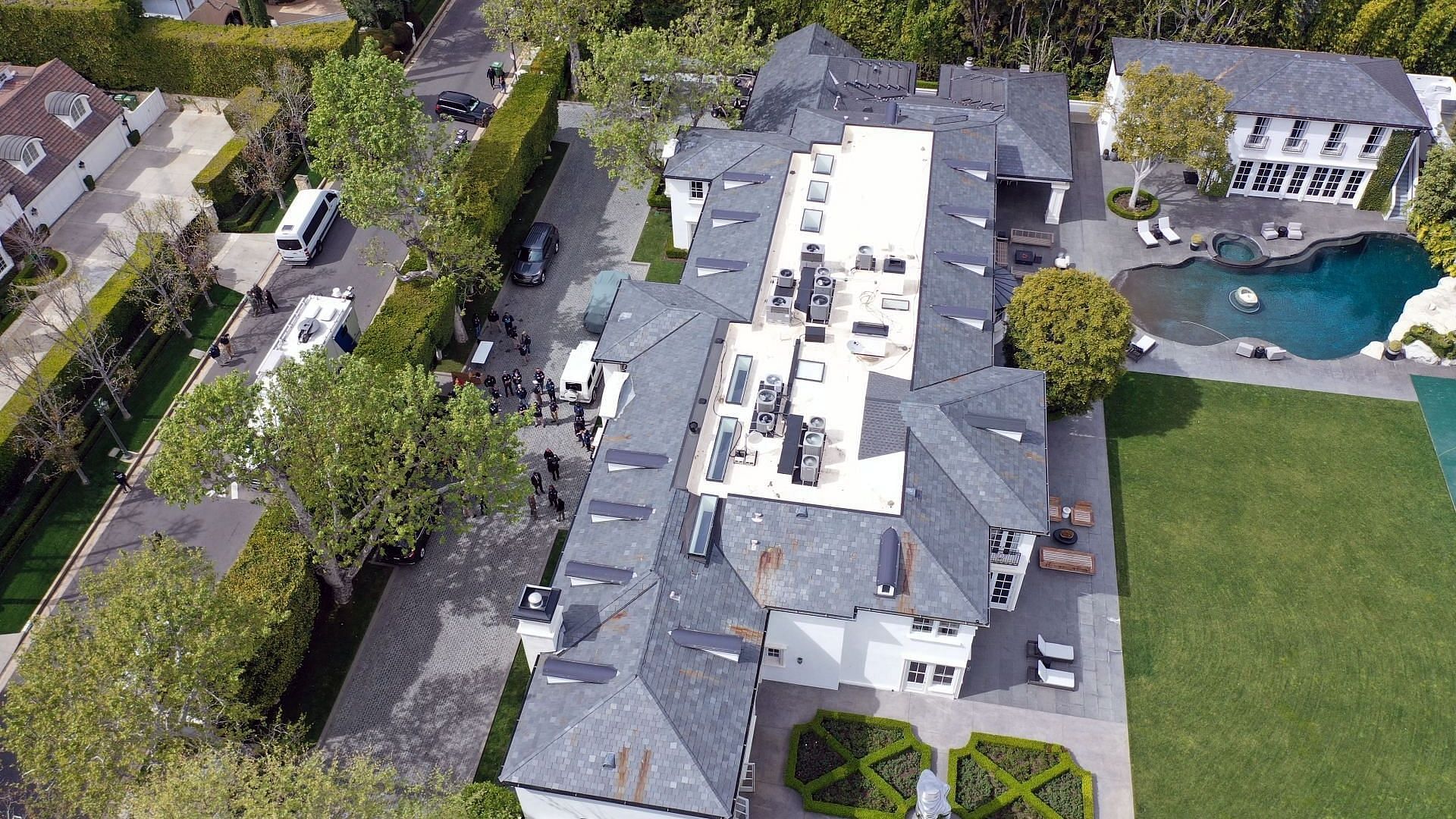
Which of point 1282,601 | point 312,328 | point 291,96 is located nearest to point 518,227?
point 312,328

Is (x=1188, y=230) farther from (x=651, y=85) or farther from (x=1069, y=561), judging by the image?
(x=651, y=85)

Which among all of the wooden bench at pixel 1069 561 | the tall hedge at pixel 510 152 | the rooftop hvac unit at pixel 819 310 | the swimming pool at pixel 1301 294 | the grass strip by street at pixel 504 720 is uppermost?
the rooftop hvac unit at pixel 819 310

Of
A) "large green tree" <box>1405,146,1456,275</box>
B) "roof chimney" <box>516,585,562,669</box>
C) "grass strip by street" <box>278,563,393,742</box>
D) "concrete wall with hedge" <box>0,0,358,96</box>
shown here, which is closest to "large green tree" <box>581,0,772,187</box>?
"concrete wall with hedge" <box>0,0,358,96</box>

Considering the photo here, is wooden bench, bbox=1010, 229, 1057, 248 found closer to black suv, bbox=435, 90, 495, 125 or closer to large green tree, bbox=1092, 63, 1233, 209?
large green tree, bbox=1092, 63, 1233, 209

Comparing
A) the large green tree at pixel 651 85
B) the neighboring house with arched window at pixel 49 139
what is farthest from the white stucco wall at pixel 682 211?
the neighboring house with arched window at pixel 49 139

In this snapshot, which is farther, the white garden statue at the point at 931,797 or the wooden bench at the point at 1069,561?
the wooden bench at the point at 1069,561

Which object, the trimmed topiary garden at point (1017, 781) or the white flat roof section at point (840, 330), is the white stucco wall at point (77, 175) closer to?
the white flat roof section at point (840, 330)
